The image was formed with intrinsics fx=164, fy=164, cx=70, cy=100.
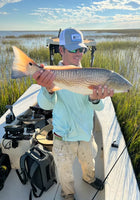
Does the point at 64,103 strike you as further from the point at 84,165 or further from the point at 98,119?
the point at 98,119

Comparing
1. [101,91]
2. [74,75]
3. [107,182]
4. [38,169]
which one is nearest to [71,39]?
[74,75]

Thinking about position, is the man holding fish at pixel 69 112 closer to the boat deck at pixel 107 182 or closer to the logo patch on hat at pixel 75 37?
the logo patch on hat at pixel 75 37

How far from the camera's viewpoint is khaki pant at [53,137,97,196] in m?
1.79

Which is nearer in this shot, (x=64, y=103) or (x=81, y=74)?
(x=81, y=74)

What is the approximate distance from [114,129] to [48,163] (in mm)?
1397

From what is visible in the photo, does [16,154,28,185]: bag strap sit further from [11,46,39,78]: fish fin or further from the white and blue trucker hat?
the white and blue trucker hat

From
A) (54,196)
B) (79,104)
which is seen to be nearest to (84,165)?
(54,196)

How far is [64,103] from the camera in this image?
176cm

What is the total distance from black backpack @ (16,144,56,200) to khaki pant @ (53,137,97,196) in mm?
309

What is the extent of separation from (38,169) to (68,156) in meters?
0.53

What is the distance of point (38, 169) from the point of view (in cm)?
206

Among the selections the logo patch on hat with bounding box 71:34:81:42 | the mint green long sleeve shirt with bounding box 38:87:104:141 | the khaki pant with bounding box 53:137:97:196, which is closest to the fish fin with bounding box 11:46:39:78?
the mint green long sleeve shirt with bounding box 38:87:104:141

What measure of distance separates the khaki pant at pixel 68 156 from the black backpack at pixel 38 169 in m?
0.31

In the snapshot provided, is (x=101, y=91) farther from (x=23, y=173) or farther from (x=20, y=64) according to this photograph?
(x=23, y=173)
